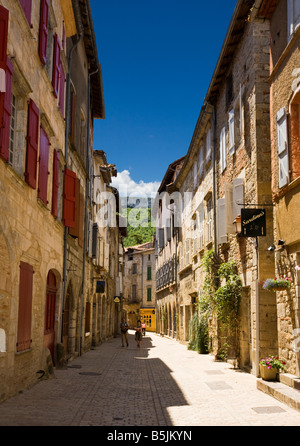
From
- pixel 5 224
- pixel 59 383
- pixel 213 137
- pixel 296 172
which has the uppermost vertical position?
pixel 213 137

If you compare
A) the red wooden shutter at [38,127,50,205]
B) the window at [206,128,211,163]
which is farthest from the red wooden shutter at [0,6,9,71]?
the window at [206,128,211,163]

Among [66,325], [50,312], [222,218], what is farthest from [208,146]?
[50,312]

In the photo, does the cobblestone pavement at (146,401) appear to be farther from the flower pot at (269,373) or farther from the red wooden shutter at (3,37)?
the red wooden shutter at (3,37)

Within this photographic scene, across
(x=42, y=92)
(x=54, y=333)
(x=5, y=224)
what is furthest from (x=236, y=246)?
(x=5, y=224)

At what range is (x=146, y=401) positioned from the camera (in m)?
8.26

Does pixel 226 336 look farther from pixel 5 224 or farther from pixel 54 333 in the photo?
pixel 5 224

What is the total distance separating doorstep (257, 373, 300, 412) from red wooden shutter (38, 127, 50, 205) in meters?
5.63

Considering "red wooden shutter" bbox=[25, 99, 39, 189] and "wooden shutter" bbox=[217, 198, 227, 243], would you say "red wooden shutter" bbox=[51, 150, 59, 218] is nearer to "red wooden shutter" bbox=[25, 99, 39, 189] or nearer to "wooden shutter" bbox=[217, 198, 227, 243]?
"red wooden shutter" bbox=[25, 99, 39, 189]

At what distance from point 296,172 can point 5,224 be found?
5009mm

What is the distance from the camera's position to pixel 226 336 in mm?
14508

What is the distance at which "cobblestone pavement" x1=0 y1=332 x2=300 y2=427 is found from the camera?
652 centimetres

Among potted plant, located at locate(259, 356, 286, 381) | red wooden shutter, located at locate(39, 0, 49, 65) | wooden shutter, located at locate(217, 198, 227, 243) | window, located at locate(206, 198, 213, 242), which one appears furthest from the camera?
window, located at locate(206, 198, 213, 242)

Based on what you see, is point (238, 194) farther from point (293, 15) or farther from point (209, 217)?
point (293, 15)

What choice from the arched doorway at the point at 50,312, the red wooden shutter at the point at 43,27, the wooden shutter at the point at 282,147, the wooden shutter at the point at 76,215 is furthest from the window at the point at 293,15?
the arched doorway at the point at 50,312
